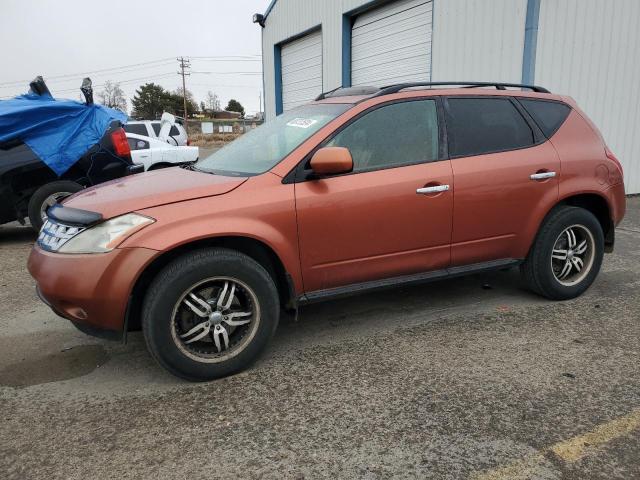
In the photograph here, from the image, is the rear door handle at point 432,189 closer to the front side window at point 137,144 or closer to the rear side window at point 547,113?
the rear side window at point 547,113

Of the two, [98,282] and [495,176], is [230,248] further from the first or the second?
[495,176]

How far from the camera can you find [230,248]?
305 cm

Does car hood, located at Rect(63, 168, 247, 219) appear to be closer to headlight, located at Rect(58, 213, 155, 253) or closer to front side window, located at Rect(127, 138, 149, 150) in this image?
headlight, located at Rect(58, 213, 155, 253)

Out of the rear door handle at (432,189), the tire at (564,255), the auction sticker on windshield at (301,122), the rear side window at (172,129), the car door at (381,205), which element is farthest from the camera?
the rear side window at (172,129)

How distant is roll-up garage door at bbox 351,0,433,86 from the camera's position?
10.5 metres

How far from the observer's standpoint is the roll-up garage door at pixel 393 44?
34.6ft

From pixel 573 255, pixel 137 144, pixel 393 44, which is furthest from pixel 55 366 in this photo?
pixel 393 44

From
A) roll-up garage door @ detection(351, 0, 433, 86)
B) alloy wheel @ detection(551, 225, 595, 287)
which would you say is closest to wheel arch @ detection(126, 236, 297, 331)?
alloy wheel @ detection(551, 225, 595, 287)

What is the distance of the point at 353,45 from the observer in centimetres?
1273

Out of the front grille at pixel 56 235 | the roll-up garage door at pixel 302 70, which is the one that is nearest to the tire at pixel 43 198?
the front grille at pixel 56 235

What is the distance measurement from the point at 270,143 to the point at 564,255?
8.39 feet

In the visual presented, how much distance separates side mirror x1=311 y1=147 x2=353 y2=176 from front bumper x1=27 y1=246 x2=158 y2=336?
1074 mm

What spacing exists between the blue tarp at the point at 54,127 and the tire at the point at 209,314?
15.5ft

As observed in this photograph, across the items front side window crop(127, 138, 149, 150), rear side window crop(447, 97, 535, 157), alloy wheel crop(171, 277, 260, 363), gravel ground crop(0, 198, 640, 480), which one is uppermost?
rear side window crop(447, 97, 535, 157)
